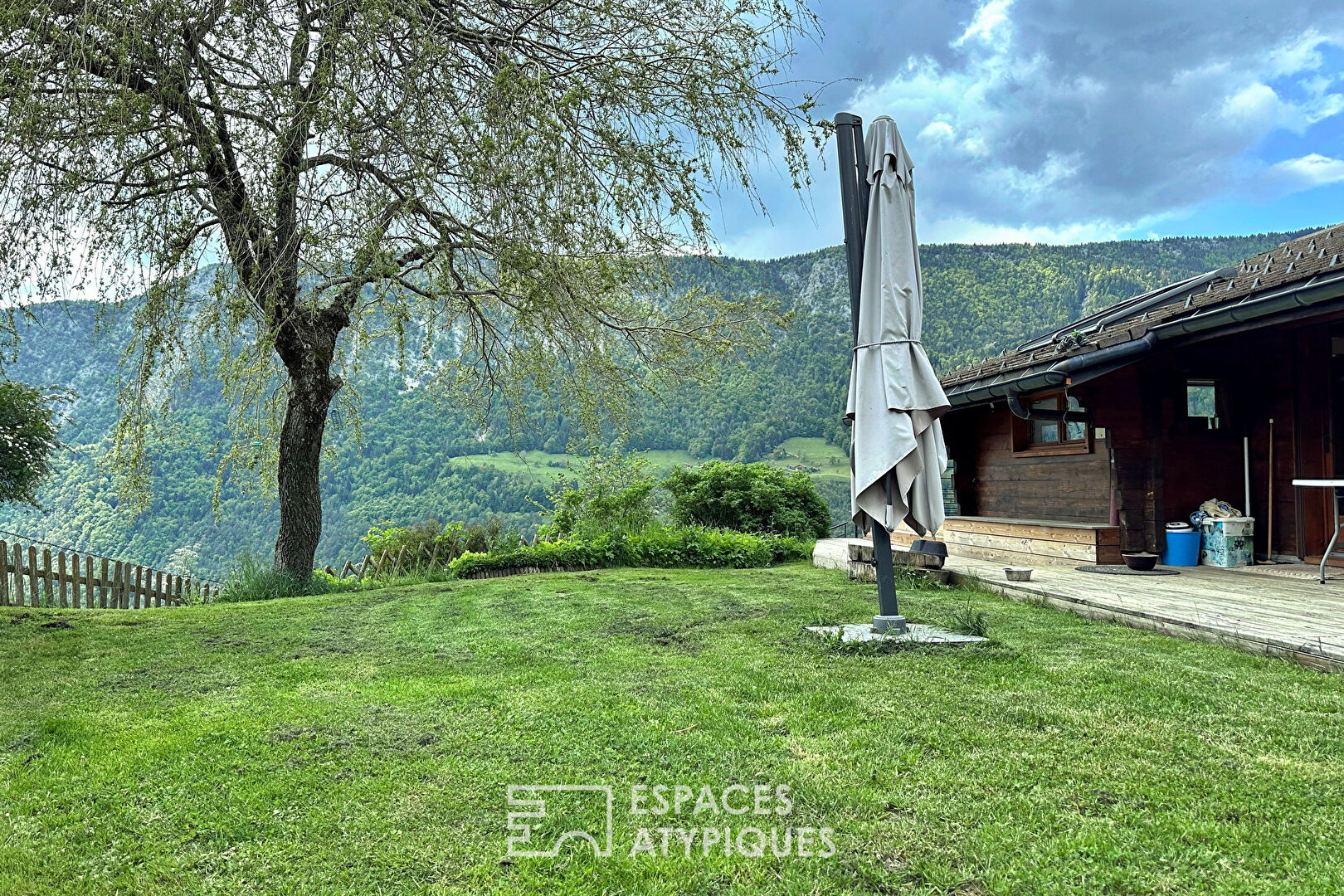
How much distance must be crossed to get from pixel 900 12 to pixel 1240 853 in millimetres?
6839

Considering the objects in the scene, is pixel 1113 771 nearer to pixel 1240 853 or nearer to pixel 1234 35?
pixel 1240 853

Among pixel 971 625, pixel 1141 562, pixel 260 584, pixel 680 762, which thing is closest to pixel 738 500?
pixel 1141 562

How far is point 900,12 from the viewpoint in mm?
6668

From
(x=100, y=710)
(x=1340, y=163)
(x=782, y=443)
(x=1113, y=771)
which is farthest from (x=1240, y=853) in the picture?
(x=1340, y=163)

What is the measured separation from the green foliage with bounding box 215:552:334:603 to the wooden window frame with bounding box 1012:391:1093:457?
891 cm

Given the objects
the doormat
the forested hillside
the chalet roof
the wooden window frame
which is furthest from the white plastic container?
the forested hillside

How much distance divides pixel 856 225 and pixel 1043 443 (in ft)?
21.2

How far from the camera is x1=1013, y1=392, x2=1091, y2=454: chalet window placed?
8945mm

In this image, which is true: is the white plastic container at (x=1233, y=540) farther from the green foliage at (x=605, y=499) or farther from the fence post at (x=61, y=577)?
the fence post at (x=61, y=577)

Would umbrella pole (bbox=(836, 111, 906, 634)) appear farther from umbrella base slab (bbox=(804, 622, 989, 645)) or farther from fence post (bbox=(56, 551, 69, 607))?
fence post (bbox=(56, 551, 69, 607))

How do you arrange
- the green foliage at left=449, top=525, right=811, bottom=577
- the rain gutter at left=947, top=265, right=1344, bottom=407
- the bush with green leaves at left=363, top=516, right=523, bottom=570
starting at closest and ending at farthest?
the rain gutter at left=947, top=265, right=1344, bottom=407, the green foliage at left=449, top=525, right=811, bottom=577, the bush with green leaves at left=363, top=516, right=523, bottom=570

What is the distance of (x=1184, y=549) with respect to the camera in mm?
7922

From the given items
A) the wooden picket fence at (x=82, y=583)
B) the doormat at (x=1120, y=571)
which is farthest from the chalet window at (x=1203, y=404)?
Result: the wooden picket fence at (x=82, y=583)

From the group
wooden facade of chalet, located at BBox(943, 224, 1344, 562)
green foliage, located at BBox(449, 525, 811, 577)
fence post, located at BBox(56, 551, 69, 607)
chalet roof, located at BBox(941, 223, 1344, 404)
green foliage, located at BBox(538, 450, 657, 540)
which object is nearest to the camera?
chalet roof, located at BBox(941, 223, 1344, 404)
